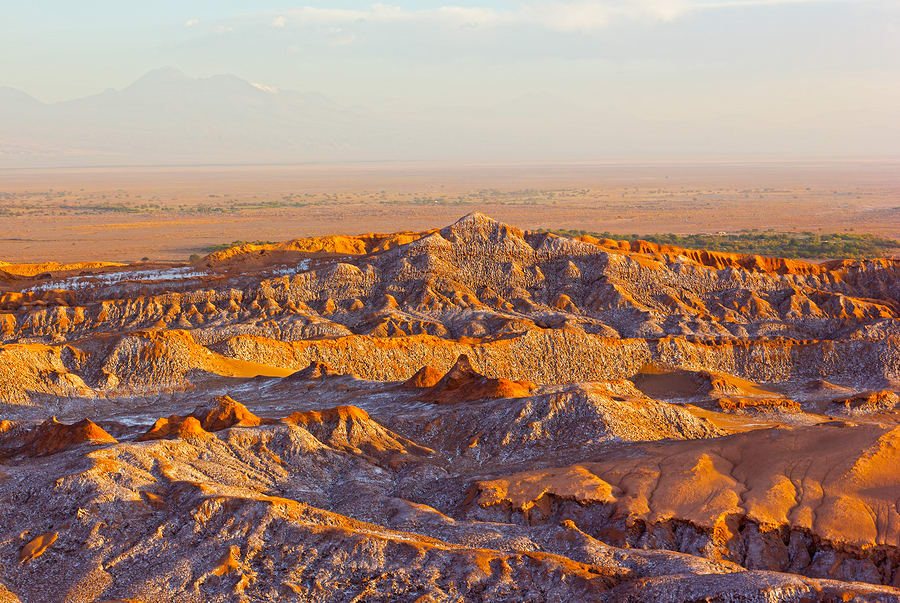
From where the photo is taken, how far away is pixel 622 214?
6983 inches

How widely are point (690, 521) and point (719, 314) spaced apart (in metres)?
40.8

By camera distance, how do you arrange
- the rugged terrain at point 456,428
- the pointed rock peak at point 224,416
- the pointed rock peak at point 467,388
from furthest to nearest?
the pointed rock peak at point 467,388, the pointed rock peak at point 224,416, the rugged terrain at point 456,428

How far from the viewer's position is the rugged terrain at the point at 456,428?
25.6m

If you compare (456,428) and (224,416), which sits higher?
(224,416)

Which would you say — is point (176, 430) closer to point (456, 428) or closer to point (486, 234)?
point (456, 428)

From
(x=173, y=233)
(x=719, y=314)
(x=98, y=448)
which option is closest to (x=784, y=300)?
(x=719, y=314)

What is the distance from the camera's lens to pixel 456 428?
137ft

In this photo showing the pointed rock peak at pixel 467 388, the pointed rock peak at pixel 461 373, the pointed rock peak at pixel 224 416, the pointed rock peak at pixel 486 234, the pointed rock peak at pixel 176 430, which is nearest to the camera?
the pointed rock peak at pixel 176 430

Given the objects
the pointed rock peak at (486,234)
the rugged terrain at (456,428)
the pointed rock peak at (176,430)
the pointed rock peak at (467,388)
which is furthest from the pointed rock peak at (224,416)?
the pointed rock peak at (486,234)

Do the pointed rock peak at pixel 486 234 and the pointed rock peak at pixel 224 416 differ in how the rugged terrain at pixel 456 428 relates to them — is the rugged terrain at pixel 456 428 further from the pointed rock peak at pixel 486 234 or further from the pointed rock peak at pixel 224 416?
the pointed rock peak at pixel 486 234

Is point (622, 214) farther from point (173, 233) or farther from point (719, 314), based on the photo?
point (719, 314)

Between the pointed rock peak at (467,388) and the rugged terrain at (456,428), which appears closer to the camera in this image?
the rugged terrain at (456,428)

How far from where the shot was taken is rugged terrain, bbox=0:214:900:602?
84.0 ft

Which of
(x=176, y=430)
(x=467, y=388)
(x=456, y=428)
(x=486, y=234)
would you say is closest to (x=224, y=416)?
(x=176, y=430)
